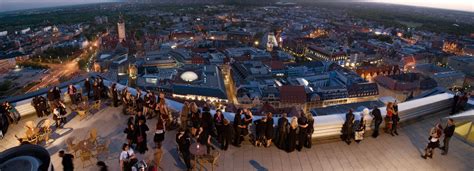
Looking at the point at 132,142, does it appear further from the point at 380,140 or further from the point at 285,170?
the point at 380,140

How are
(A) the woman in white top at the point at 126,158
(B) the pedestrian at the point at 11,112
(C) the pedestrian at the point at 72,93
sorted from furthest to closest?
(C) the pedestrian at the point at 72,93 → (B) the pedestrian at the point at 11,112 → (A) the woman in white top at the point at 126,158

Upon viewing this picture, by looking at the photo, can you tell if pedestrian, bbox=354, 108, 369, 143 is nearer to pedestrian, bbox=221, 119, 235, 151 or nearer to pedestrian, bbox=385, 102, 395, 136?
pedestrian, bbox=385, 102, 395, 136

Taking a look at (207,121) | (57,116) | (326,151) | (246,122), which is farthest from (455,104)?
(57,116)

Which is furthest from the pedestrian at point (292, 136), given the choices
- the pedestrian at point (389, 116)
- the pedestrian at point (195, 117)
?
the pedestrian at point (389, 116)

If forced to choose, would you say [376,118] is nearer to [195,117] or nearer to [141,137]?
[195,117]

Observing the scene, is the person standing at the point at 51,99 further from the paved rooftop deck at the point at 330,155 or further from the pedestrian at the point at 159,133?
the pedestrian at the point at 159,133

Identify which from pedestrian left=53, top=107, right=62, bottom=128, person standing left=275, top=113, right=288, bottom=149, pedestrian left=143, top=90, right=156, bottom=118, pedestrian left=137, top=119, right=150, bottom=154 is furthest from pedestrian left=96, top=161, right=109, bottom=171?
person standing left=275, top=113, right=288, bottom=149

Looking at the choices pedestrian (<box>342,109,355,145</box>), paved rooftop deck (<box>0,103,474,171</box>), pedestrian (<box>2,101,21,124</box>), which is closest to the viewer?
paved rooftop deck (<box>0,103,474,171</box>)
